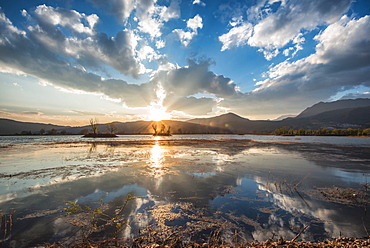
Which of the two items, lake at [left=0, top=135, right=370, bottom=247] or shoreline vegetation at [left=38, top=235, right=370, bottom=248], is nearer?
shoreline vegetation at [left=38, top=235, right=370, bottom=248]

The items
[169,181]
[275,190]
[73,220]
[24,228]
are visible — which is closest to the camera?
[24,228]

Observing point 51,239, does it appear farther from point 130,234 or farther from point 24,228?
point 130,234

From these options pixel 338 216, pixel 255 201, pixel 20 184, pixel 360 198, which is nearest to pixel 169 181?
pixel 255 201

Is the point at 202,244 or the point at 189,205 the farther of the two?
the point at 189,205

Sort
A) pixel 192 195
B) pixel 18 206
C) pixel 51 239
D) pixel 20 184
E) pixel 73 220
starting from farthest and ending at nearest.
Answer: pixel 20 184, pixel 192 195, pixel 18 206, pixel 73 220, pixel 51 239

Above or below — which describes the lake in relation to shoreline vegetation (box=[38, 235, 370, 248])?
below

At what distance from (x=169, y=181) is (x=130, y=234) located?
298 inches

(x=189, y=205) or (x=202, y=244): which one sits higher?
(x=202, y=244)

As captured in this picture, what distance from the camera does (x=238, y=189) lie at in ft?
38.7

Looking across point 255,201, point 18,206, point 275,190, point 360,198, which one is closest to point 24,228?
point 18,206

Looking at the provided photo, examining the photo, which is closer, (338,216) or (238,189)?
(338,216)

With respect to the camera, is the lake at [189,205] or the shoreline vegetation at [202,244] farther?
the lake at [189,205]

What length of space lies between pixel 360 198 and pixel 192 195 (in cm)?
1097

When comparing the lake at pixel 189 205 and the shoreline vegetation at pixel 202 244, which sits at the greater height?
the shoreline vegetation at pixel 202 244
